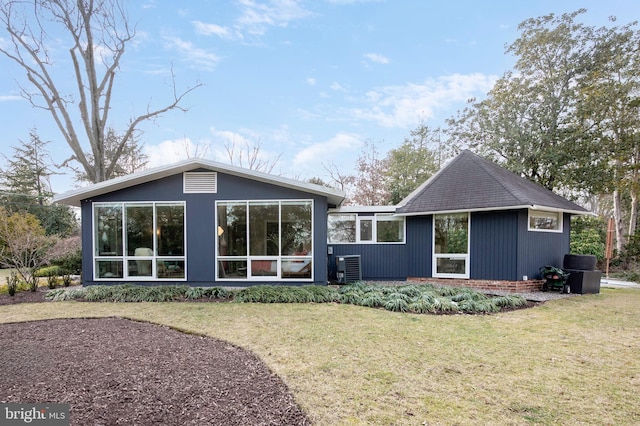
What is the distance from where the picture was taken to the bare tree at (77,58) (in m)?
13.1

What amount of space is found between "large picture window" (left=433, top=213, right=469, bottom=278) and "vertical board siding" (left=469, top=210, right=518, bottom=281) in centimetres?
19

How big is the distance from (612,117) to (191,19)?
17620 mm

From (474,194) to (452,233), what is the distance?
51.6 inches

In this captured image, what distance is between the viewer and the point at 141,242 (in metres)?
8.61

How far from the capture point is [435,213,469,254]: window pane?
925 cm

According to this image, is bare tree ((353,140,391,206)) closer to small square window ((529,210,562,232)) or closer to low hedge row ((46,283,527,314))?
small square window ((529,210,562,232))

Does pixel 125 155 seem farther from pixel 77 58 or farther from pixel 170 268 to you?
pixel 170 268

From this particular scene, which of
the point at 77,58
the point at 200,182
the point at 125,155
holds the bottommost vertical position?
the point at 200,182

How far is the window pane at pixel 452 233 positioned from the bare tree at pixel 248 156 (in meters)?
15.3

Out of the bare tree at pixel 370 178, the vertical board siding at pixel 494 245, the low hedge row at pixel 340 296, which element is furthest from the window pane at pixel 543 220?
the bare tree at pixel 370 178

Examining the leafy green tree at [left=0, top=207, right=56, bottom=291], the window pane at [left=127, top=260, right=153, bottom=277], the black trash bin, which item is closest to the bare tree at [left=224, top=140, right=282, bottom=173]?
the leafy green tree at [left=0, top=207, right=56, bottom=291]

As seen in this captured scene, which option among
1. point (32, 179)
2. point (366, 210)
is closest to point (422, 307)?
point (366, 210)

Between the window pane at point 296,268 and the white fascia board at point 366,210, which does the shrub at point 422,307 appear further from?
the white fascia board at point 366,210

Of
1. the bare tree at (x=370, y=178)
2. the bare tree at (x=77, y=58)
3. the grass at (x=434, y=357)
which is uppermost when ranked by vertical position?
the bare tree at (x=77, y=58)
